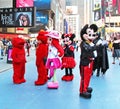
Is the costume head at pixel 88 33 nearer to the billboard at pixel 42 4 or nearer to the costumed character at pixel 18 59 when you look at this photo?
the costumed character at pixel 18 59

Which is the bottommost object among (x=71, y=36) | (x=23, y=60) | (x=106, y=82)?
(x=106, y=82)

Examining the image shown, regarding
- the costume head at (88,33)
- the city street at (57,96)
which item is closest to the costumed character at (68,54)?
the city street at (57,96)

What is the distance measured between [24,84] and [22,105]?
3.47 m

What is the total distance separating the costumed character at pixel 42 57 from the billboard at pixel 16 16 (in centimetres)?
997

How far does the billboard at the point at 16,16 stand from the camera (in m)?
21.5

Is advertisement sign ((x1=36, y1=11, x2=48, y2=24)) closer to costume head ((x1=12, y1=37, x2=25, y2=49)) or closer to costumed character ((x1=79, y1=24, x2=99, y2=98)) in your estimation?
costume head ((x1=12, y1=37, x2=25, y2=49))

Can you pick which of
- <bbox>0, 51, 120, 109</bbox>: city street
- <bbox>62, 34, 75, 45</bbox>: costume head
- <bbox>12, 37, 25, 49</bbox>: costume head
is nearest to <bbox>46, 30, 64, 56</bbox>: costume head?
<bbox>0, 51, 120, 109</bbox>: city street

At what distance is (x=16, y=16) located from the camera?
21.9 m

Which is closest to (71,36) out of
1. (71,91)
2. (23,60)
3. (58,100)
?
(23,60)

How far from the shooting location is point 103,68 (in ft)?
47.5

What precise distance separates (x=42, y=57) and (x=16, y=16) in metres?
10.7

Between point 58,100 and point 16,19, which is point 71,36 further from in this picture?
point 16,19

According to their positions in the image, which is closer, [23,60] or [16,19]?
[23,60]

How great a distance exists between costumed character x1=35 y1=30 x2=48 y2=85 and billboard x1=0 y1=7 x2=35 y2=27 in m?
9.97
